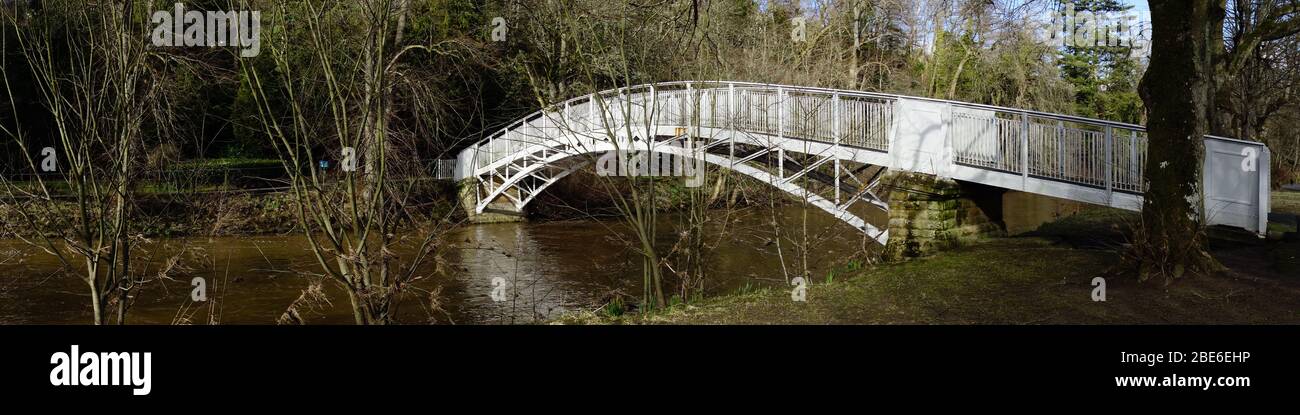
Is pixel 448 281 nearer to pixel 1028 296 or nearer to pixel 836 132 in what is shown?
pixel 836 132

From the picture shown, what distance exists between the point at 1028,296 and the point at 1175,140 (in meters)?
1.73

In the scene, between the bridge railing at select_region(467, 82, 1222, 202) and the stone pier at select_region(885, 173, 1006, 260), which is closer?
the bridge railing at select_region(467, 82, 1222, 202)

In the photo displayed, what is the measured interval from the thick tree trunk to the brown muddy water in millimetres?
3615

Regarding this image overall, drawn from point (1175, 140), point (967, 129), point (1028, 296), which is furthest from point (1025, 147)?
point (1028, 296)

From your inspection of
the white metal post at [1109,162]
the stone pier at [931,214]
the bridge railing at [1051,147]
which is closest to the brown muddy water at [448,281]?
the stone pier at [931,214]

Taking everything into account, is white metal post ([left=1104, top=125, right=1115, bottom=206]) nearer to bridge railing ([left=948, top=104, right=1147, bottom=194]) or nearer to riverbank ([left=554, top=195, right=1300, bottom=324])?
bridge railing ([left=948, top=104, right=1147, bottom=194])

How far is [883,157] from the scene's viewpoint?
12.7m

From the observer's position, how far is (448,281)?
14914mm

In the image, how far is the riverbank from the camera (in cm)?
717

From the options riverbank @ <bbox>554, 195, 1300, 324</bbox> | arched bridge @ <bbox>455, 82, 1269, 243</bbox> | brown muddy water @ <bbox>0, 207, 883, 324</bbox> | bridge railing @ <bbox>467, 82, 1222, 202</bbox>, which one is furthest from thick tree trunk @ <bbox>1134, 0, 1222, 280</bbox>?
brown muddy water @ <bbox>0, 207, 883, 324</bbox>

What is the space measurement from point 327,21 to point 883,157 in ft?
25.4

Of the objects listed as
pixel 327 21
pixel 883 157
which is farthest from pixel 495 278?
pixel 327 21

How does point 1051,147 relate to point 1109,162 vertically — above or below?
above

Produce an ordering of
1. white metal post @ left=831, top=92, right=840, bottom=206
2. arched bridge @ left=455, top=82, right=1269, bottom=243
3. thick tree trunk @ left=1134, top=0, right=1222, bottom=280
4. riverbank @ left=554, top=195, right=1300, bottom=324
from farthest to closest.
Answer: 1. white metal post @ left=831, top=92, right=840, bottom=206
2. arched bridge @ left=455, top=82, right=1269, bottom=243
3. thick tree trunk @ left=1134, top=0, right=1222, bottom=280
4. riverbank @ left=554, top=195, right=1300, bottom=324
